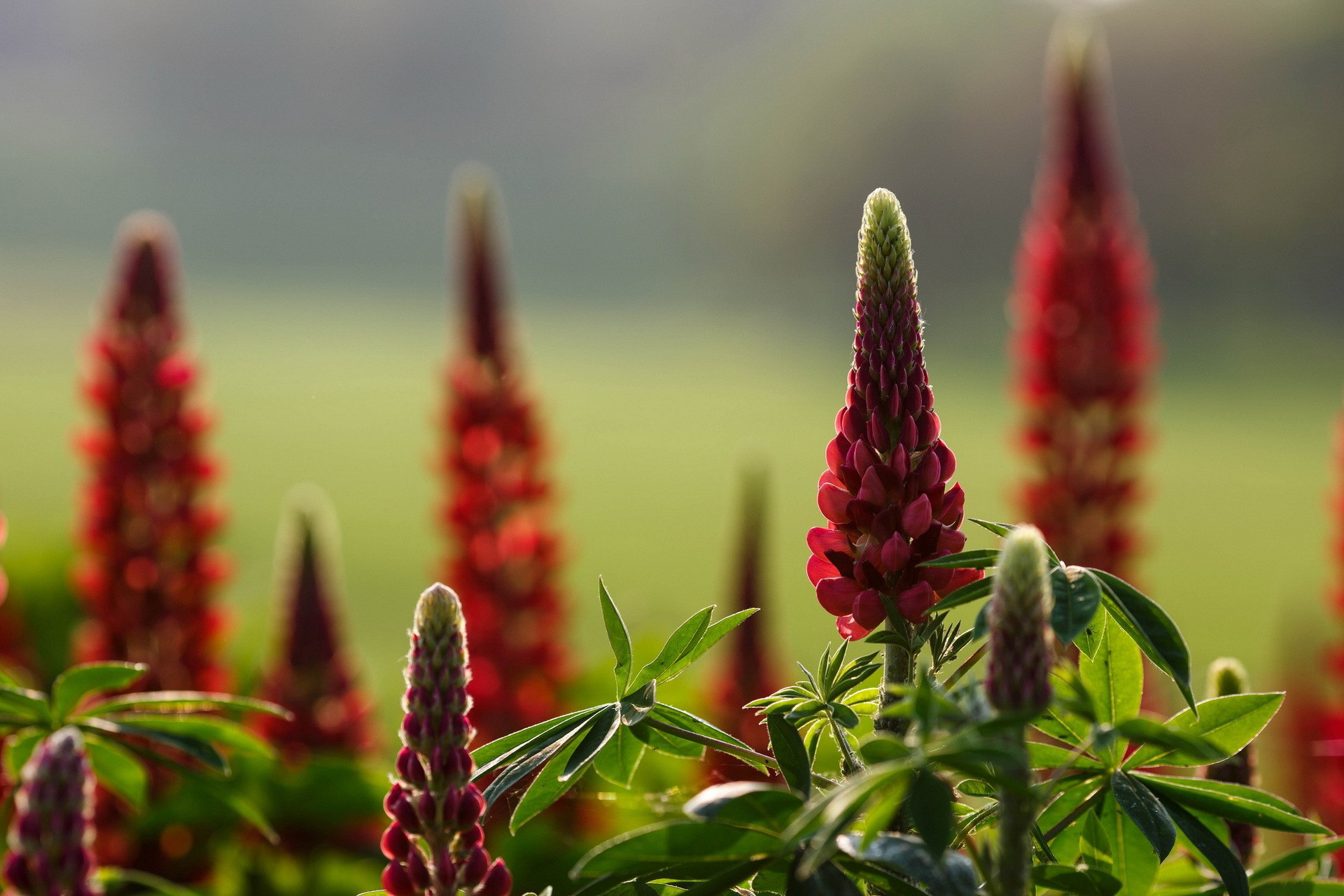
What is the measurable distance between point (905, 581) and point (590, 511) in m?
6.08

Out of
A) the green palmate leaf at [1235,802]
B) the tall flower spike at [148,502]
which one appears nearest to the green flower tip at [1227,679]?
the green palmate leaf at [1235,802]

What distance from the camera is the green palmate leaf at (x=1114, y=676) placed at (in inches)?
20.4

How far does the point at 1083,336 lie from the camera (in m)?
1.92

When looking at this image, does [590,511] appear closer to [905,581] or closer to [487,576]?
[487,576]

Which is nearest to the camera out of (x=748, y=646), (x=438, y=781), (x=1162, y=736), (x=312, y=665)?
(x=1162, y=736)

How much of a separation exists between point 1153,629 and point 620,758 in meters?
0.22

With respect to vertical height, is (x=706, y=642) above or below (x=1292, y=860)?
above

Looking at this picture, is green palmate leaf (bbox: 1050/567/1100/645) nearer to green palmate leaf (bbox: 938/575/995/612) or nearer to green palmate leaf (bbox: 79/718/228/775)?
green palmate leaf (bbox: 938/575/995/612)

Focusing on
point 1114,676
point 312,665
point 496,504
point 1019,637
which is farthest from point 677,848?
point 496,504

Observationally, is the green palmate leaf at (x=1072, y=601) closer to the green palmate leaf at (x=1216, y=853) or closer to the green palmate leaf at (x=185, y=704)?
the green palmate leaf at (x=1216, y=853)

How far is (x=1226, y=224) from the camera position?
467 inches

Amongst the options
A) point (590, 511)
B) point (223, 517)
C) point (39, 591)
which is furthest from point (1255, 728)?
point (590, 511)

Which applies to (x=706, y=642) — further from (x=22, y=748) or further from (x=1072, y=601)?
(x=22, y=748)

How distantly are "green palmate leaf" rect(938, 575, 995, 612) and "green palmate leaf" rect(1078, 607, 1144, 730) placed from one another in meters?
0.09
